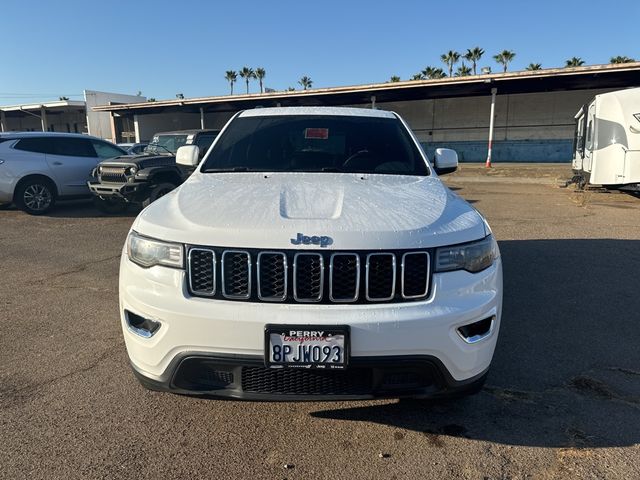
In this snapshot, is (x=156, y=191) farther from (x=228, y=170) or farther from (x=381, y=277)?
(x=381, y=277)

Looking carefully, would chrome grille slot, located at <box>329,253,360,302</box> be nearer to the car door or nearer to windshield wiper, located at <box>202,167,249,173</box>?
windshield wiper, located at <box>202,167,249,173</box>

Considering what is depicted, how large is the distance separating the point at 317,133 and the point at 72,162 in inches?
331

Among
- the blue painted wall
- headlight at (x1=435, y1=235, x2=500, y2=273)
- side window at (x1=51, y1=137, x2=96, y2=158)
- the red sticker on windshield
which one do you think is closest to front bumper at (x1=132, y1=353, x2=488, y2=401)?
headlight at (x1=435, y1=235, x2=500, y2=273)

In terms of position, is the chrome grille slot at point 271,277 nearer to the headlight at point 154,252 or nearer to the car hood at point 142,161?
the headlight at point 154,252

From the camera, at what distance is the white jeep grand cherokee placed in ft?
6.99

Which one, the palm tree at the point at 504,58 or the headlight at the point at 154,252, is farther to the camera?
the palm tree at the point at 504,58

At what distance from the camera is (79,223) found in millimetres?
9125

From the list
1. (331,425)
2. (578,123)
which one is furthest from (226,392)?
(578,123)

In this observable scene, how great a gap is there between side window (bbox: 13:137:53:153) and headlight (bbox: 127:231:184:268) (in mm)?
9112

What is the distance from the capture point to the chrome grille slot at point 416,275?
224cm

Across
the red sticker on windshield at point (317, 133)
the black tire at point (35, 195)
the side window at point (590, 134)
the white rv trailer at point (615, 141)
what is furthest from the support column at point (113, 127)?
the red sticker on windshield at point (317, 133)

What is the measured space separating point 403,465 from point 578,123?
50.3ft

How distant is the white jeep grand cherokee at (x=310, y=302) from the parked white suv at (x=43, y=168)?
892 cm

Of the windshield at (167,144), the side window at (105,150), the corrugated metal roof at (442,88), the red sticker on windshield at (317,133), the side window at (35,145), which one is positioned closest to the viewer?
the red sticker on windshield at (317,133)
